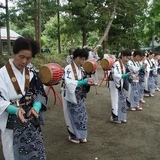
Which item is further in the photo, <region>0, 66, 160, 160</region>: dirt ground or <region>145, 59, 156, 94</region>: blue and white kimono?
<region>145, 59, 156, 94</region>: blue and white kimono

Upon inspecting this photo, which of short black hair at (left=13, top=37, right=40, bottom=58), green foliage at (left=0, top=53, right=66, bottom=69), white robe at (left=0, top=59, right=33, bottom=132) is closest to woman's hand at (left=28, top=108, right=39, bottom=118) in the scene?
white robe at (left=0, top=59, right=33, bottom=132)

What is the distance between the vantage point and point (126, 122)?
221 inches

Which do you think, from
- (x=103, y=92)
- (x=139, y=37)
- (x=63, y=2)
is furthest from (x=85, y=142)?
(x=139, y=37)

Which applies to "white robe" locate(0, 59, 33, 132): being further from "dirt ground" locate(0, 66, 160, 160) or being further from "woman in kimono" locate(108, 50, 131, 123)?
"woman in kimono" locate(108, 50, 131, 123)

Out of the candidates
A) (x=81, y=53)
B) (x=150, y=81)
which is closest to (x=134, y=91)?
(x=150, y=81)

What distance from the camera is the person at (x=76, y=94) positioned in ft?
13.3

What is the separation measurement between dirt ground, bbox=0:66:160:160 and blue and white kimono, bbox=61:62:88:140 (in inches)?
Answer: 10.0

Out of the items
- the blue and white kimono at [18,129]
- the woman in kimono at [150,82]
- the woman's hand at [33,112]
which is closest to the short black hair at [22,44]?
the blue and white kimono at [18,129]

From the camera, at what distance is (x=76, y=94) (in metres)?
4.14

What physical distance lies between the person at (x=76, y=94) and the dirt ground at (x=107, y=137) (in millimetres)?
252

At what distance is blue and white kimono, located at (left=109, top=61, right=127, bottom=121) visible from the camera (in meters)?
5.32

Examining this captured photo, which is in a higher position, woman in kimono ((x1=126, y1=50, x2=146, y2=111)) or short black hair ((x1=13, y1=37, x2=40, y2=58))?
short black hair ((x1=13, y1=37, x2=40, y2=58))

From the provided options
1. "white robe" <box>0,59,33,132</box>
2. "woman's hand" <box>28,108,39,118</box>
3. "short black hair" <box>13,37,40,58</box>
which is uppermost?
"short black hair" <box>13,37,40,58</box>

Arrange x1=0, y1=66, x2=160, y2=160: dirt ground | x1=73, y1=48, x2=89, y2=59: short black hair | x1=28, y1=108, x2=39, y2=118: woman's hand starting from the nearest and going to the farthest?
1. x1=28, y1=108, x2=39, y2=118: woman's hand
2. x1=0, y1=66, x2=160, y2=160: dirt ground
3. x1=73, y1=48, x2=89, y2=59: short black hair
